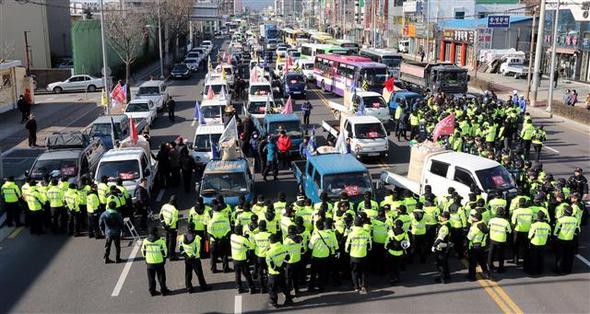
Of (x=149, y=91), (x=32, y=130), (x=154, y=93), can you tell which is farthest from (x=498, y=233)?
(x=149, y=91)

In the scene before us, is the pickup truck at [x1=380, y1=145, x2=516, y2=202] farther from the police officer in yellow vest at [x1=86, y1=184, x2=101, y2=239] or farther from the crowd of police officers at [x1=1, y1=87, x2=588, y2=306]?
the police officer in yellow vest at [x1=86, y1=184, x2=101, y2=239]

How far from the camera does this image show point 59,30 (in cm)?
6344

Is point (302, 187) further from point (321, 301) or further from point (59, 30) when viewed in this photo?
point (59, 30)

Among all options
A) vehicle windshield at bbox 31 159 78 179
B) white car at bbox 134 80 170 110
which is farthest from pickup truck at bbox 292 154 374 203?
white car at bbox 134 80 170 110

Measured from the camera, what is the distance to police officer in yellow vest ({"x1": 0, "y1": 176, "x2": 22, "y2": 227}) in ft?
54.6

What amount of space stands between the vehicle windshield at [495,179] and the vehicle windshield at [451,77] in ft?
76.4

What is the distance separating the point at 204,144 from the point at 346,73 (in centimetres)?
1967

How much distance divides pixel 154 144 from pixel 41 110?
14815 mm

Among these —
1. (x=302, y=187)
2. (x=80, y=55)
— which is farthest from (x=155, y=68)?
(x=302, y=187)

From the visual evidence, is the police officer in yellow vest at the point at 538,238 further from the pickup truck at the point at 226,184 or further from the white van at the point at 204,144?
the white van at the point at 204,144

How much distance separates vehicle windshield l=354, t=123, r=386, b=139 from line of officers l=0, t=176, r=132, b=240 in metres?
9.90

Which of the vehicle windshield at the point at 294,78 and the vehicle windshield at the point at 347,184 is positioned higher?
the vehicle windshield at the point at 294,78

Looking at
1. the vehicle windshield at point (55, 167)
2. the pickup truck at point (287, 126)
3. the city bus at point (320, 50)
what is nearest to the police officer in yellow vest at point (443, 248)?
the pickup truck at point (287, 126)

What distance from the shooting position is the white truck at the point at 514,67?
53.1 meters
